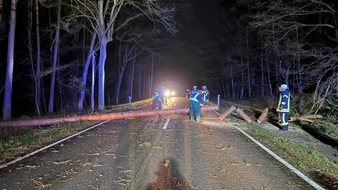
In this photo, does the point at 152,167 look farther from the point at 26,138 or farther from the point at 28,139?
the point at 26,138

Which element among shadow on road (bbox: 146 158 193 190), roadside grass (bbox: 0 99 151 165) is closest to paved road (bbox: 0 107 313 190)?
shadow on road (bbox: 146 158 193 190)

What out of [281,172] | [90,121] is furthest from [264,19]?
[281,172]

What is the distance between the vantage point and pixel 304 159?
7457 mm

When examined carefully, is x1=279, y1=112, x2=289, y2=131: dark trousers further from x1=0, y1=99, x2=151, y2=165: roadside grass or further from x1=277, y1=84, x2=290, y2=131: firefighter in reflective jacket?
x1=0, y1=99, x2=151, y2=165: roadside grass

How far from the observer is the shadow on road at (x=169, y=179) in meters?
5.17

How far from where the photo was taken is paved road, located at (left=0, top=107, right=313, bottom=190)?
539 cm

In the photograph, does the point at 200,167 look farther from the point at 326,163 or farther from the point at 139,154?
the point at 326,163

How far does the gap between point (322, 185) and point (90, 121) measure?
1169cm

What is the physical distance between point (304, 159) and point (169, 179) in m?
3.92

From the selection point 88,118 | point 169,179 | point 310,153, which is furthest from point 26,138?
point 310,153

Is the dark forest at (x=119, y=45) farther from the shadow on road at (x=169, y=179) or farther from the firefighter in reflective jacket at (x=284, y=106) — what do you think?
the shadow on road at (x=169, y=179)

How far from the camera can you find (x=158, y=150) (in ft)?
26.2

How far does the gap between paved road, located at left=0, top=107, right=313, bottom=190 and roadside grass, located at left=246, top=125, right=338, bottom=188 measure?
1.68ft

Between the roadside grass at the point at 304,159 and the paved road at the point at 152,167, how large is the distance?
1.68 feet
